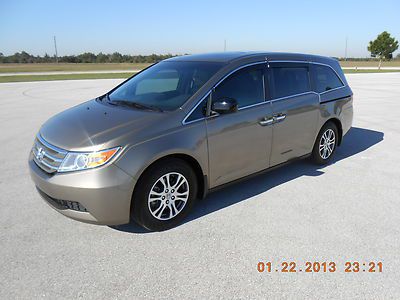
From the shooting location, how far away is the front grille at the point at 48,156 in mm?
2901

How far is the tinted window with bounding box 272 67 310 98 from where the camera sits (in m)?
4.10

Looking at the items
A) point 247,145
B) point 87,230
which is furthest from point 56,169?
point 247,145

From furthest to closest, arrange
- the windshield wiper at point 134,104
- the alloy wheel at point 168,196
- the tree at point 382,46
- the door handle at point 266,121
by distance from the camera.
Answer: the tree at point 382,46
the door handle at point 266,121
the windshield wiper at point 134,104
the alloy wheel at point 168,196

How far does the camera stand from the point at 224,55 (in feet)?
13.6

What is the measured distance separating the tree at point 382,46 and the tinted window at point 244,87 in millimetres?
53184

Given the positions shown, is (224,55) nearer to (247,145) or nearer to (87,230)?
(247,145)

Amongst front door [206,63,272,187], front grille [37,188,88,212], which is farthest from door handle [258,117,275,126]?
front grille [37,188,88,212]

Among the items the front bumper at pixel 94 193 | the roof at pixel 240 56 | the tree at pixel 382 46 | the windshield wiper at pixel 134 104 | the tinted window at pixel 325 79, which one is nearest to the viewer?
the front bumper at pixel 94 193

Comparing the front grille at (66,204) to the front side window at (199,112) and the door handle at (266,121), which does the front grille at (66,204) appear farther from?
the door handle at (266,121)

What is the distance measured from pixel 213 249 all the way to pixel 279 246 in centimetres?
61

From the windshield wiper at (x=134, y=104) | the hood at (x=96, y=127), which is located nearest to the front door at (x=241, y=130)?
the windshield wiper at (x=134, y=104)

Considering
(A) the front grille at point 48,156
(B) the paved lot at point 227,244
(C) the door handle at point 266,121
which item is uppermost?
(C) the door handle at point 266,121

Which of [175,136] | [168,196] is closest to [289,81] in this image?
[175,136]

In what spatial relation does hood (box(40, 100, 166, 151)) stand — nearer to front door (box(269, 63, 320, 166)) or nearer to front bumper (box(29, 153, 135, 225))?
front bumper (box(29, 153, 135, 225))
